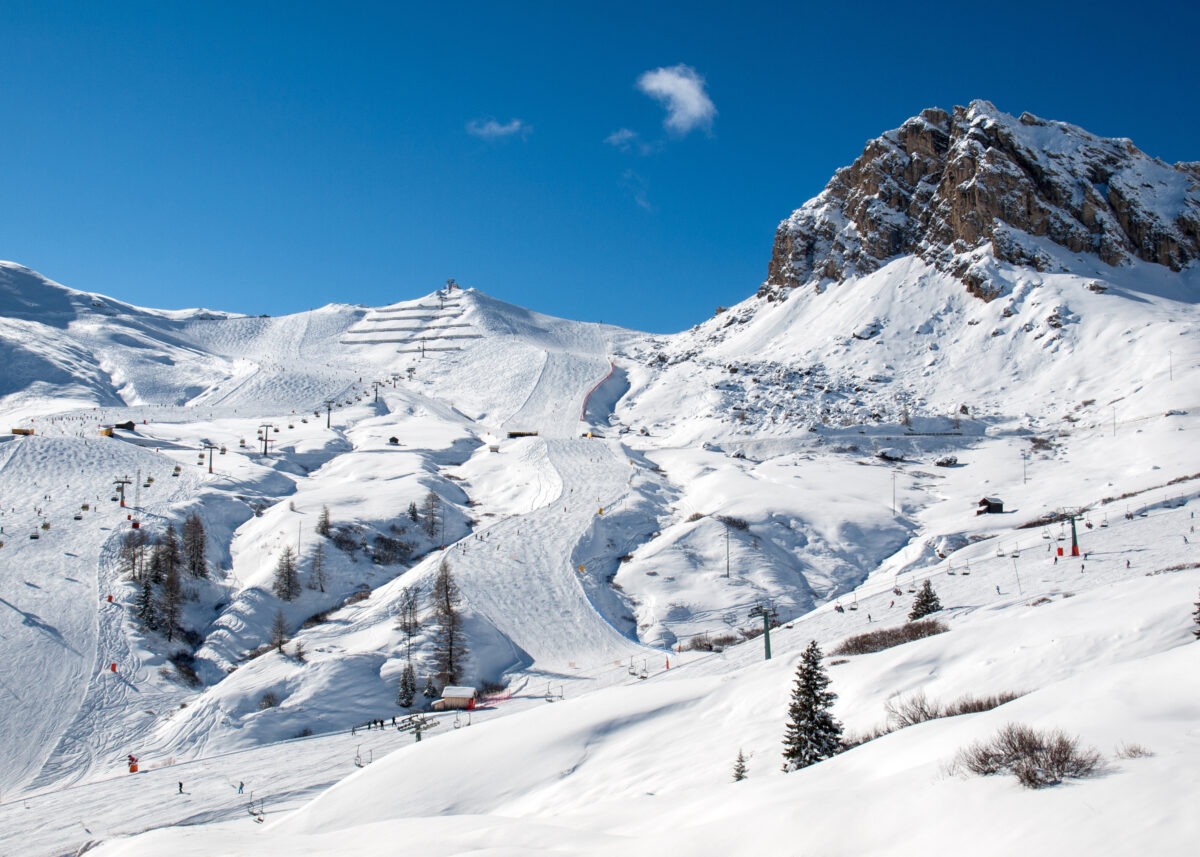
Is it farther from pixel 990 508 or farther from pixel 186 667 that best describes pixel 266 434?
A: pixel 990 508

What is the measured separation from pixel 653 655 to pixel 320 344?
134 m

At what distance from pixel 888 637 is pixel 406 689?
2394 cm

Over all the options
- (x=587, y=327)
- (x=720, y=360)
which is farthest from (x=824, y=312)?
(x=587, y=327)

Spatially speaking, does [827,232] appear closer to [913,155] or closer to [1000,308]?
[913,155]

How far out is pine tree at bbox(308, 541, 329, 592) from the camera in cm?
4981

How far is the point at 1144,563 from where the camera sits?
118 feet

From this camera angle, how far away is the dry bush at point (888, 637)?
26656 millimetres

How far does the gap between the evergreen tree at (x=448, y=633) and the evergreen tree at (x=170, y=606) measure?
47.9 ft

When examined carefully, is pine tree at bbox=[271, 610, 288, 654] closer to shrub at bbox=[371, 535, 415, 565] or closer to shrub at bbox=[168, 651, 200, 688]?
shrub at bbox=[168, 651, 200, 688]

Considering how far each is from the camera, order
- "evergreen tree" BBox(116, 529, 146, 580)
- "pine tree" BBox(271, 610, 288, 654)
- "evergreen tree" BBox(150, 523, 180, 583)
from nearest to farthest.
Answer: "pine tree" BBox(271, 610, 288, 654)
"evergreen tree" BBox(150, 523, 180, 583)
"evergreen tree" BBox(116, 529, 146, 580)

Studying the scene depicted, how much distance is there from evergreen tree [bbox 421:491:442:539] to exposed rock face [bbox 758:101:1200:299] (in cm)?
8820

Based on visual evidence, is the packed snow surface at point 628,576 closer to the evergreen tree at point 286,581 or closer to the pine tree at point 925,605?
the evergreen tree at point 286,581

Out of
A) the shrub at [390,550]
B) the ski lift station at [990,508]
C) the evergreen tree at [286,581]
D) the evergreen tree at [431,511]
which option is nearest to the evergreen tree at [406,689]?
the evergreen tree at [286,581]

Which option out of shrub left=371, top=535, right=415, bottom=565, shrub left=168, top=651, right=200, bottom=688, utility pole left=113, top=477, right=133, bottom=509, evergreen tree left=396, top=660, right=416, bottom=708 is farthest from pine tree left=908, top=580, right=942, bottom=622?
utility pole left=113, top=477, right=133, bottom=509
